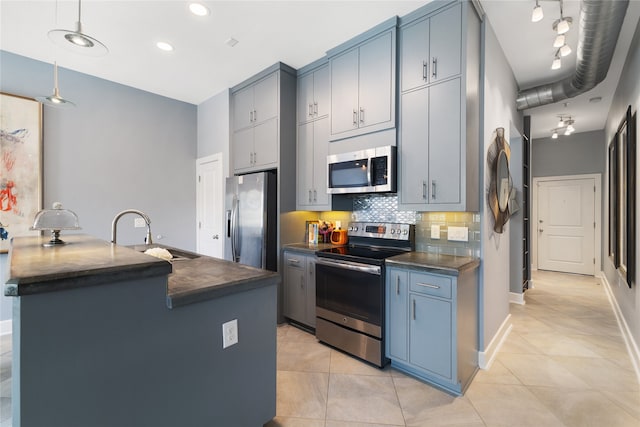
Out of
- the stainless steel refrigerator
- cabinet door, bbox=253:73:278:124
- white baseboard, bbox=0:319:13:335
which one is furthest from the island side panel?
white baseboard, bbox=0:319:13:335

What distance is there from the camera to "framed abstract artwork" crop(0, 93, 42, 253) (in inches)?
A: 121

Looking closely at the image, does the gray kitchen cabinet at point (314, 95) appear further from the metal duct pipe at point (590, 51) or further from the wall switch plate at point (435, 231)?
the metal duct pipe at point (590, 51)

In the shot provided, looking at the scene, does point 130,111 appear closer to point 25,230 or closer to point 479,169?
point 25,230

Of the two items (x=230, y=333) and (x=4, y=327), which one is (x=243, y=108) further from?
(x=4, y=327)

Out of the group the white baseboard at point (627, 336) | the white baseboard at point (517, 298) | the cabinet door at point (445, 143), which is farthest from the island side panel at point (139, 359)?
the white baseboard at point (517, 298)

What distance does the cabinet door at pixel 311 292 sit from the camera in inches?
119

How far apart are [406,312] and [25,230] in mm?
4033

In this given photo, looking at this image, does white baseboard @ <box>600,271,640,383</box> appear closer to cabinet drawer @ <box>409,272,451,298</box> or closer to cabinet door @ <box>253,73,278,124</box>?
cabinet drawer @ <box>409,272,451,298</box>

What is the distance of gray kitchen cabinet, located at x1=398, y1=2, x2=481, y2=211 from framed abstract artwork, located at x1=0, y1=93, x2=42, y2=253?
3923mm

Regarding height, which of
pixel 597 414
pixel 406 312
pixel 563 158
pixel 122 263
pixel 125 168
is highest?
pixel 563 158

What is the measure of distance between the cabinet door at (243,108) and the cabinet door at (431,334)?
295cm

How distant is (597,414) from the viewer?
1913 millimetres

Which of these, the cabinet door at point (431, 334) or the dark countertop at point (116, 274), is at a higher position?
the dark countertop at point (116, 274)

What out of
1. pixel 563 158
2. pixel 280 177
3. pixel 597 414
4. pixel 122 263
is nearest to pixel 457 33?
pixel 280 177
